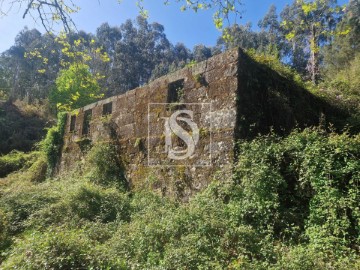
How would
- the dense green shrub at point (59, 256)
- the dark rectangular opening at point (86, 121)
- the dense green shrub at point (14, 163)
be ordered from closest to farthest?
the dense green shrub at point (59, 256) < the dark rectangular opening at point (86, 121) < the dense green shrub at point (14, 163)

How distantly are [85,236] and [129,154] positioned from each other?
3530 millimetres

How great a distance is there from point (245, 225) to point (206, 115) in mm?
2447

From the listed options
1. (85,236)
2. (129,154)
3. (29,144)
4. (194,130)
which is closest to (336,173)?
(194,130)

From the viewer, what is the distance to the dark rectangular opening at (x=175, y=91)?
6.73 m

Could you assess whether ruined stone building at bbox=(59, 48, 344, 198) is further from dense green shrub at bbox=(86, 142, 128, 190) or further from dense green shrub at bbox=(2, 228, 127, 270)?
dense green shrub at bbox=(2, 228, 127, 270)

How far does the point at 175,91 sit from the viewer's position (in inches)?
274

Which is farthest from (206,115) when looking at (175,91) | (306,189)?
(306,189)

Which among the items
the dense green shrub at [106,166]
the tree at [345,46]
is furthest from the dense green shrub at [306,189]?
the tree at [345,46]

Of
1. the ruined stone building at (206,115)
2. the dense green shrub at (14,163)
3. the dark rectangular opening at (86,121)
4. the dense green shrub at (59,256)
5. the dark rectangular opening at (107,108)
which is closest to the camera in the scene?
the dense green shrub at (59,256)

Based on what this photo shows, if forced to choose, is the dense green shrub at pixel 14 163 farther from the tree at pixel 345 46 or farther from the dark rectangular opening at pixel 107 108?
the tree at pixel 345 46

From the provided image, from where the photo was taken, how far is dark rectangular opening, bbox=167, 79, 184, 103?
265 inches

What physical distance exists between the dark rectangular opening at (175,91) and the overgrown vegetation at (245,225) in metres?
2.16

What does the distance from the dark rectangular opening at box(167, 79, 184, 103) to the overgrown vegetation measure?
2.16m

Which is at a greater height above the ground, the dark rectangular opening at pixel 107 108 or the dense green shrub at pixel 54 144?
the dark rectangular opening at pixel 107 108
